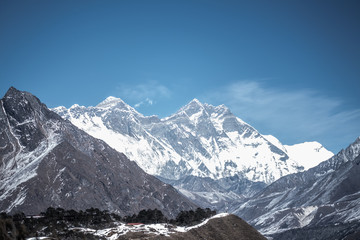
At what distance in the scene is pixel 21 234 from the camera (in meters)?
90.4

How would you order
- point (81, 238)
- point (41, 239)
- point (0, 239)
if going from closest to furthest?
point (0, 239), point (41, 239), point (81, 238)

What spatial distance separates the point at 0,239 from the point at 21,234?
3764 mm

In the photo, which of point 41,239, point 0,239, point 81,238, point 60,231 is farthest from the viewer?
point 60,231

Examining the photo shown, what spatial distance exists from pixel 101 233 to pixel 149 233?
1993 cm

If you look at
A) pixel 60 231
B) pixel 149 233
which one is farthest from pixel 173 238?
pixel 60 231

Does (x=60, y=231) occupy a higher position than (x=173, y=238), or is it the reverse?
(x=60, y=231)

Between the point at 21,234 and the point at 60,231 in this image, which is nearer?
the point at 21,234

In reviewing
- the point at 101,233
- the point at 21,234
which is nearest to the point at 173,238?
the point at 101,233

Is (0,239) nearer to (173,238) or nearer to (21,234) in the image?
(21,234)

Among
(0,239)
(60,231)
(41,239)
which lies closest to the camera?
(0,239)

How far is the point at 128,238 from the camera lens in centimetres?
18550

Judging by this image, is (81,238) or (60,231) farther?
(60,231)

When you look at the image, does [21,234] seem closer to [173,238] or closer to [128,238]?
[128,238]

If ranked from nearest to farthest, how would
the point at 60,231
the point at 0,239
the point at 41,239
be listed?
the point at 0,239 → the point at 41,239 → the point at 60,231
